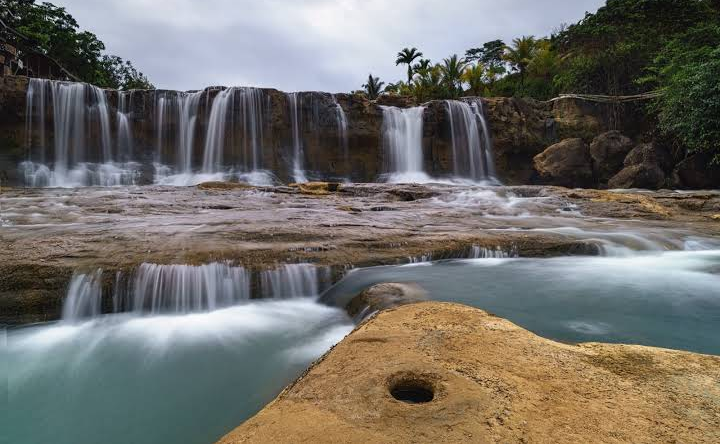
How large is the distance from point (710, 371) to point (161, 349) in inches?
149

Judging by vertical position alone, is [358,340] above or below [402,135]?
below

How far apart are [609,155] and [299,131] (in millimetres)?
14634

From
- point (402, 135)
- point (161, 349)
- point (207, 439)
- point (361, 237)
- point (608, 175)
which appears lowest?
point (207, 439)

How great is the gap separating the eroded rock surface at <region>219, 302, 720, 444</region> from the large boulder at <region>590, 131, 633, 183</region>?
769 inches

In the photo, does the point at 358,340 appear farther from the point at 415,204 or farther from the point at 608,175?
the point at 608,175

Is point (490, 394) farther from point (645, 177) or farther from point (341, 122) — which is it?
point (341, 122)

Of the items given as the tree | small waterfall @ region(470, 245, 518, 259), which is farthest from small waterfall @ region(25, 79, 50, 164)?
the tree

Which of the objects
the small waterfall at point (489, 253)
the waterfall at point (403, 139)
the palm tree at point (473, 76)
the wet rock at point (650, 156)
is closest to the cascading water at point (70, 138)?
the waterfall at point (403, 139)

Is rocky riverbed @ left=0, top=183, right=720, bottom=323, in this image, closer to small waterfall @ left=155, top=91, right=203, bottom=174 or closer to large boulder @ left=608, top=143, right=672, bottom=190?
large boulder @ left=608, top=143, right=672, bottom=190

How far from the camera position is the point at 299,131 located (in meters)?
20.9

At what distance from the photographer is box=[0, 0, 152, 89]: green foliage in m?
27.2

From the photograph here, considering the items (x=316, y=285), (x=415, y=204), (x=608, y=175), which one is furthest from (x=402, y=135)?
(x=316, y=285)

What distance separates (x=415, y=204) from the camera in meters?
10.8

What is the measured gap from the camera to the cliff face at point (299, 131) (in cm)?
1802
